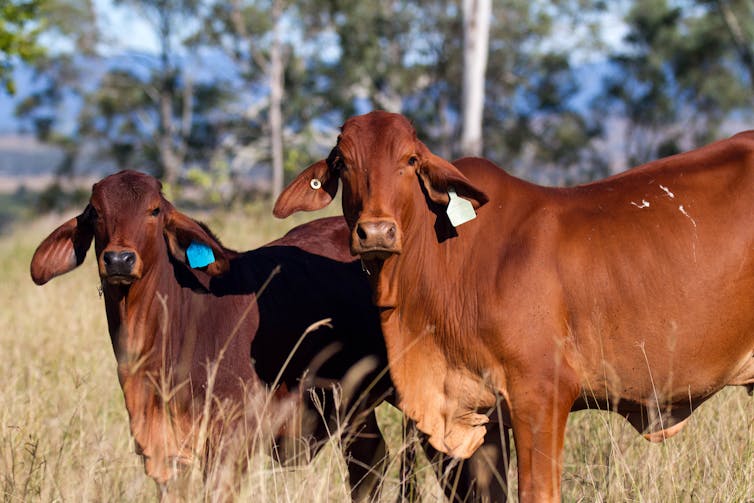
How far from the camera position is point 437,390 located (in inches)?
181

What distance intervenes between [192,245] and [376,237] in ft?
4.55

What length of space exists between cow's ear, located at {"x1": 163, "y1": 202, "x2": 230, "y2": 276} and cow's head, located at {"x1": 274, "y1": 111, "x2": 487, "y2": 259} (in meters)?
0.80

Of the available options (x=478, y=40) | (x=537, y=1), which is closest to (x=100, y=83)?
(x=537, y=1)

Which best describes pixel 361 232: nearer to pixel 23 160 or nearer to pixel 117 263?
pixel 117 263

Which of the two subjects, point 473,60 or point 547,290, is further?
point 473,60

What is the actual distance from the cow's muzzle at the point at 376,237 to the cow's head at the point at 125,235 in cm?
105

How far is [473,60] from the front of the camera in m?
16.8

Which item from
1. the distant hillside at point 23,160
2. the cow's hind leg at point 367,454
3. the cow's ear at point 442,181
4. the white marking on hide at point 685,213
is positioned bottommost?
the cow's hind leg at point 367,454

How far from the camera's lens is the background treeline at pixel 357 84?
1332 inches

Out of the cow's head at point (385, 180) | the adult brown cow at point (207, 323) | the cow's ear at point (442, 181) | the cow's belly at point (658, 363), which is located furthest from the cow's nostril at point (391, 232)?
the cow's belly at point (658, 363)

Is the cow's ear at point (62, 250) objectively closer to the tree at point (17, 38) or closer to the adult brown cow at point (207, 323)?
the adult brown cow at point (207, 323)

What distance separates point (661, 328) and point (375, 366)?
148 centimetres

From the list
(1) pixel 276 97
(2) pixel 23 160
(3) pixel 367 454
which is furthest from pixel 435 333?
(2) pixel 23 160

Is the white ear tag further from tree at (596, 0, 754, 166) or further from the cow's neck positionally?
tree at (596, 0, 754, 166)
